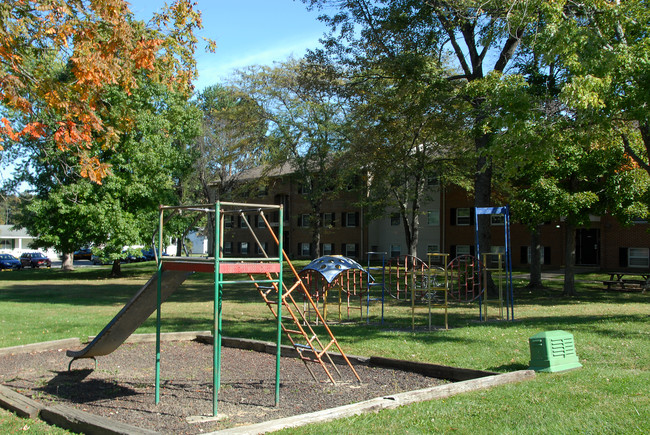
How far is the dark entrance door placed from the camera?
39.6 meters

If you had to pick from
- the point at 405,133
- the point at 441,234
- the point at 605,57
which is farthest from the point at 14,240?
the point at 605,57

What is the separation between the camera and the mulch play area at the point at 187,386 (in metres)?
7.25

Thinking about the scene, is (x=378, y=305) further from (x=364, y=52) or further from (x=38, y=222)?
(x=38, y=222)

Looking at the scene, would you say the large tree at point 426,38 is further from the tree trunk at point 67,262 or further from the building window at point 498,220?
the tree trunk at point 67,262

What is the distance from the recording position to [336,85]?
82.4ft

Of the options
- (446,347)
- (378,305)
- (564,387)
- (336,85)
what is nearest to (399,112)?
(336,85)

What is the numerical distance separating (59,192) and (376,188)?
1897 centimetres

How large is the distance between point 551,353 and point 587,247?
34.5m

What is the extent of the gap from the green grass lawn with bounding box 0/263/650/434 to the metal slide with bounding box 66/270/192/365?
1.58 metres

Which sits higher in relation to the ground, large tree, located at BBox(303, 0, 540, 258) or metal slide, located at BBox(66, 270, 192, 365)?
large tree, located at BBox(303, 0, 540, 258)

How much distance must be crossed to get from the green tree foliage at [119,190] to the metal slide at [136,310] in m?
27.1

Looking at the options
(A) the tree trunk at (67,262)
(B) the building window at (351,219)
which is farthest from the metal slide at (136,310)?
(B) the building window at (351,219)

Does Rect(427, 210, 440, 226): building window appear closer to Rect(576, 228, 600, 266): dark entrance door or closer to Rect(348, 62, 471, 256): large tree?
Rect(348, 62, 471, 256): large tree

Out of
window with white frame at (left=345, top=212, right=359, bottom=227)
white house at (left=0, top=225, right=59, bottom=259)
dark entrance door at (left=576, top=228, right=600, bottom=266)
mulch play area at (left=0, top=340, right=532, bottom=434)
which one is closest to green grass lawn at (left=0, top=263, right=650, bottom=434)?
mulch play area at (left=0, top=340, right=532, bottom=434)
